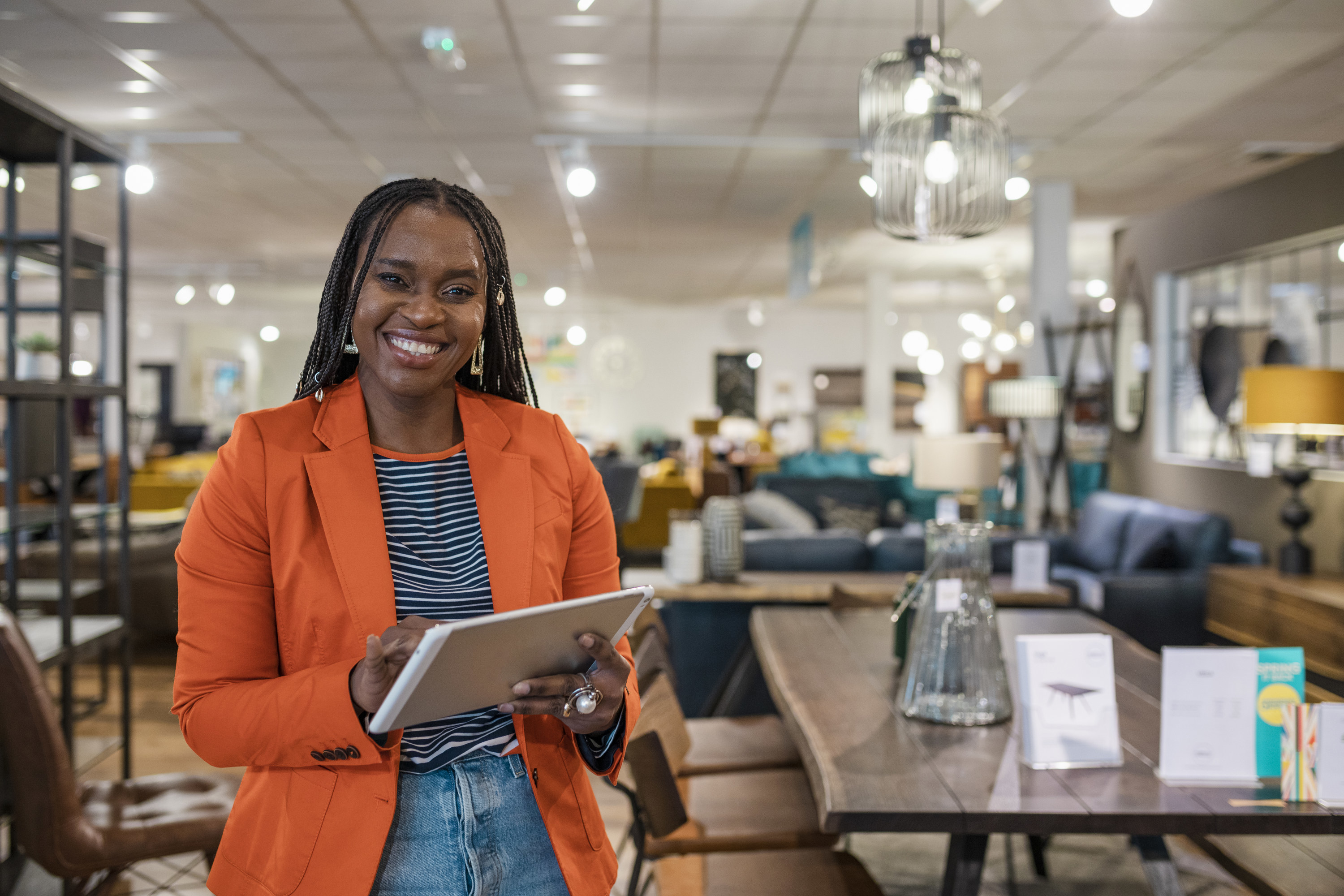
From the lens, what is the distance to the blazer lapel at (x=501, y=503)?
3.94ft

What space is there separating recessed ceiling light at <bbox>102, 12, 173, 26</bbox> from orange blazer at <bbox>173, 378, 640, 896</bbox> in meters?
3.84

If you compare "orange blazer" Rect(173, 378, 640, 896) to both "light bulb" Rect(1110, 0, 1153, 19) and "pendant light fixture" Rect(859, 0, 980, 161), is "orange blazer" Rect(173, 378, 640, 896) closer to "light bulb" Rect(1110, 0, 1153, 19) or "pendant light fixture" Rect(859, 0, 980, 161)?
"pendant light fixture" Rect(859, 0, 980, 161)

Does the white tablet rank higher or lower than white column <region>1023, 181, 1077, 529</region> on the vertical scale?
lower

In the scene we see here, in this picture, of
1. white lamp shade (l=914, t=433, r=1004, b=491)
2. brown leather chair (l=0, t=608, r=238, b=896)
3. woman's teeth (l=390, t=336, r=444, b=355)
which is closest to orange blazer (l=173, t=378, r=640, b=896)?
woman's teeth (l=390, t=336, r=444, b=355)

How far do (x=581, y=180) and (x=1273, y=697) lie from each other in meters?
4.81

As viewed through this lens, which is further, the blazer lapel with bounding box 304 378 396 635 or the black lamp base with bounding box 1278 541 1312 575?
the black lamp base with bounding box 1278 541 1312 575

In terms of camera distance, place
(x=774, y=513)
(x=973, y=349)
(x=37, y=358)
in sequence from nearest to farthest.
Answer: (x=37, y=358), (x=774, y=513), (x=973, y=349)

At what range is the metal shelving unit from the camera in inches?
117

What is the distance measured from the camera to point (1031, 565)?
4184 mm

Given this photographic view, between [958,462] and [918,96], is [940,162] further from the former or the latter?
[958,462]

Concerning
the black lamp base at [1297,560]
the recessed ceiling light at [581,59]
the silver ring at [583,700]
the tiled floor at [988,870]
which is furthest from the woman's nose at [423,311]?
the black lamp base at [1297,560]

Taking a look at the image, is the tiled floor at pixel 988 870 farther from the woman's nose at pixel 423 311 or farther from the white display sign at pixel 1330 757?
the woman's nose at pixel 423 311

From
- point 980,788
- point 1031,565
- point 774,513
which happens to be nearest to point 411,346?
point 980,788

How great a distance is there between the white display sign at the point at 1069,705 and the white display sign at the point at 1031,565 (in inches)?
88.1
